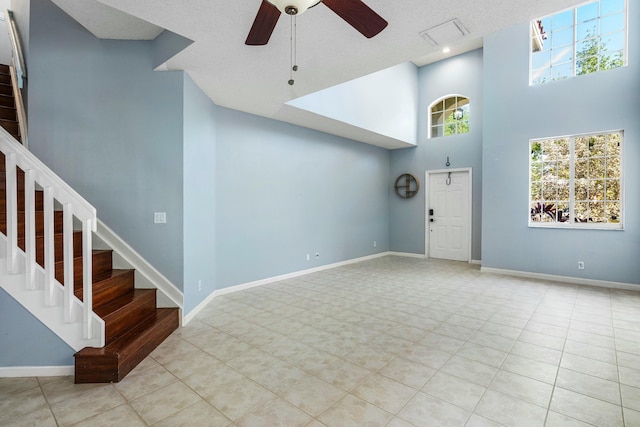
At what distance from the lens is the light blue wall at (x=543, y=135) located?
440 centimetres

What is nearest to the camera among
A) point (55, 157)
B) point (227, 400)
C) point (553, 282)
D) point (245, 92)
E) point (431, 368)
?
point (227, 400)

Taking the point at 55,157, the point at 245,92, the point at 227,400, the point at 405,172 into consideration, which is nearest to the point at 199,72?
the point at 245,92

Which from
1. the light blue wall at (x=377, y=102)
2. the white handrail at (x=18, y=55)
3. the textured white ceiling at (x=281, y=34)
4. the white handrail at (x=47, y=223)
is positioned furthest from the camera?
the light blue wall at (x=377, y=102)

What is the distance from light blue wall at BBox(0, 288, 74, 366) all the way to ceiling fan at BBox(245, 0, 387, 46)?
8.30ft

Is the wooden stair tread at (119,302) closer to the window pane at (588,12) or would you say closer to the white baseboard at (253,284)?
the white baseboard at (253,284)

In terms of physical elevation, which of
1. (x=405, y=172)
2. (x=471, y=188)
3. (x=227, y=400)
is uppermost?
(x=405, y=172)

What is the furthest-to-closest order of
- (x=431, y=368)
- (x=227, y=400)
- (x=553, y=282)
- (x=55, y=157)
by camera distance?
1. (x=553, y=282)
2. (x=55, y=157)
3. (x=431, y=368)
4. (x=227, y=400)

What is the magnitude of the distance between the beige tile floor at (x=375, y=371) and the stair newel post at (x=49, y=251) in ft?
1.95

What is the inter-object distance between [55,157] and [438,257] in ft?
22.6

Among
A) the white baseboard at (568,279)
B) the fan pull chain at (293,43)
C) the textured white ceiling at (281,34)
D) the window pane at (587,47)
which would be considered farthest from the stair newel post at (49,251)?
the window pane at (587,47)

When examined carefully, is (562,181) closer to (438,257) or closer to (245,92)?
(438,257)

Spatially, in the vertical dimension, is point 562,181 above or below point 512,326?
above

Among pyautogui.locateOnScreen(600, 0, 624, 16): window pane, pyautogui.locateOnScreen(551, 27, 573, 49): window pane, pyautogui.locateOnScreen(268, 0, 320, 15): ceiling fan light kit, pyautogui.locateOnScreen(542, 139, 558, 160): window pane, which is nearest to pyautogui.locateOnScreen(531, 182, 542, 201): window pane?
pyautogui.locateOnScreen(542, 139, 558, 160): window pane

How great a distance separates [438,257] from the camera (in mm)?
6980
